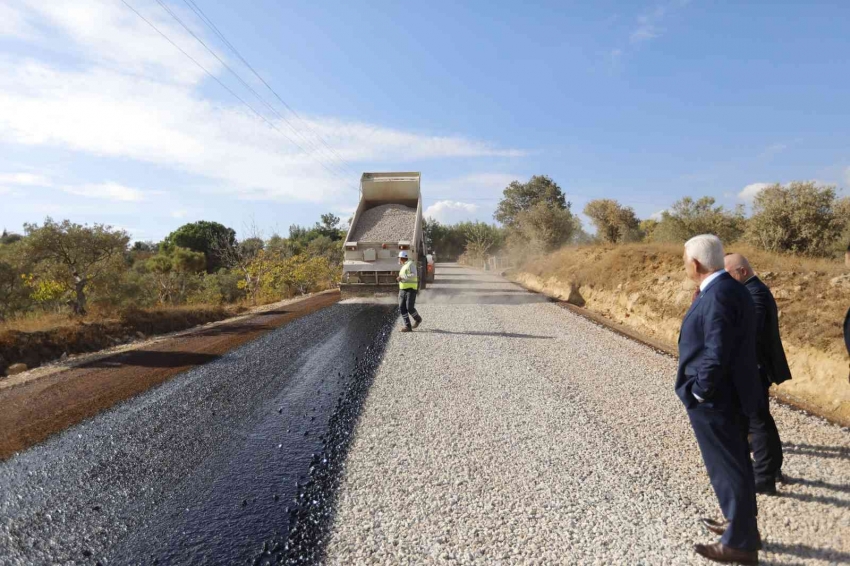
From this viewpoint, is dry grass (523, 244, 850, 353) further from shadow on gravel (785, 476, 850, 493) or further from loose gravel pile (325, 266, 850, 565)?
shadow on gravel (785, 476, 850, 493)

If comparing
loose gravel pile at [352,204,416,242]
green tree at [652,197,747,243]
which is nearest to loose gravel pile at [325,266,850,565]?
loose gravel pile at [352,204,416,242]

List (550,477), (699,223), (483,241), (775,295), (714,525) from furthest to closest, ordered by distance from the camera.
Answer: (483,241) < (699,223) < (775,295) < (550,477) < (714,525)

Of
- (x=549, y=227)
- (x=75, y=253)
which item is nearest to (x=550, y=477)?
(x=75, y=253)

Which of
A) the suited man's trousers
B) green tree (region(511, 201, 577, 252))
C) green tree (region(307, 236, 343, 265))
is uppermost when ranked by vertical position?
green tree (region(511, 201, 577, 252))

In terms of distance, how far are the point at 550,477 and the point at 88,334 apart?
8.70 metres

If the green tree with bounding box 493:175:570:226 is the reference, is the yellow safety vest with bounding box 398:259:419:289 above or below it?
below

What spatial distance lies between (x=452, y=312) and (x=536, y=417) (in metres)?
6.97

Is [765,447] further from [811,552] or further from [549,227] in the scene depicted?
[549,227]

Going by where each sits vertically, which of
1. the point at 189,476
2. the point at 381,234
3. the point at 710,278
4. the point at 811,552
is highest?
the point at 381,234

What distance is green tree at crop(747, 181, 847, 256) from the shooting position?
1222 centimetres

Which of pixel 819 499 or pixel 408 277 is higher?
pixel 408 277

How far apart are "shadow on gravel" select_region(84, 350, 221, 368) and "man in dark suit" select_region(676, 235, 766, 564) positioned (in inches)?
264

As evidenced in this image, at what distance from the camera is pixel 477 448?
12.9 ft

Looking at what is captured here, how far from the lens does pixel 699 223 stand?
72.6 ft
